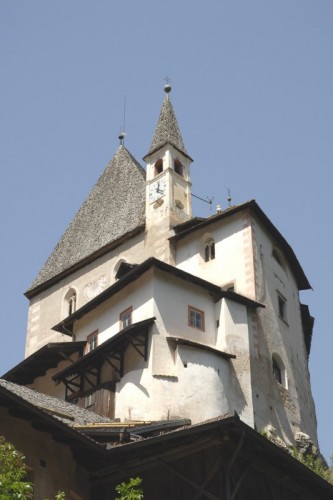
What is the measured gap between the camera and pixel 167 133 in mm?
43562

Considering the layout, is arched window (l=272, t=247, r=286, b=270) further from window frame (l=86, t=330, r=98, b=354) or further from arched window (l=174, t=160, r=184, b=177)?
window frame (l=86, t=330, r=98, b=354)

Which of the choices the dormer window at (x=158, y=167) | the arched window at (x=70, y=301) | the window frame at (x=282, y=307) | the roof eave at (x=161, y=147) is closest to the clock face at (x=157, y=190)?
the dormer window at (x=158, y=167)

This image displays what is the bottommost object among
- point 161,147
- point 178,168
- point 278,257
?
point 278,257

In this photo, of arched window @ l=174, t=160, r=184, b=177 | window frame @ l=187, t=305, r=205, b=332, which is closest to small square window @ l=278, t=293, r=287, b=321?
window frame @ l=187, t=305, r=205, b=332

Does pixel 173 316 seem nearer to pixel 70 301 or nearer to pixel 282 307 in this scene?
pixel 282 307

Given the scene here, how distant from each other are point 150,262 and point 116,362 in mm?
3593

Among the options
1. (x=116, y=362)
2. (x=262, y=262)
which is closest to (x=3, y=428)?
(x=116, y=362)

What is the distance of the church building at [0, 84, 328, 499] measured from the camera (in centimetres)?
3167

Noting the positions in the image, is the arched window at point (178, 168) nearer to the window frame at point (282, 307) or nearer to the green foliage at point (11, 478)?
the window frame at point (282, 307)

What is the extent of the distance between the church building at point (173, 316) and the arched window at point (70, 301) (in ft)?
0.23

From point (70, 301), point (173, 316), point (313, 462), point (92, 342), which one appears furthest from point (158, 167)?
point (313, 462)

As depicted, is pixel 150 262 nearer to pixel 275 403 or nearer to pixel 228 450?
pixel 275 403

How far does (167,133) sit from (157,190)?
3292 mm

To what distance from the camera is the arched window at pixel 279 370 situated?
1409 inches
